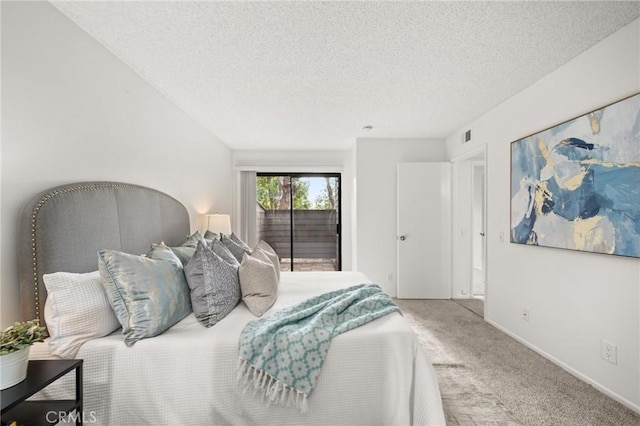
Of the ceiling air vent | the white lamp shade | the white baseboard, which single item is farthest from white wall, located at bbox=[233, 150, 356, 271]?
the white baseboard

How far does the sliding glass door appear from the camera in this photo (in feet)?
19.3

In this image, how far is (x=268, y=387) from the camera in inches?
59.8

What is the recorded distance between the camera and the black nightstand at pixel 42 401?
1.15m

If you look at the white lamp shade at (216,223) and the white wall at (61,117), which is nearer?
the white wall at (61,117)

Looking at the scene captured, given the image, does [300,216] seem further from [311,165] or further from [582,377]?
[582,377]

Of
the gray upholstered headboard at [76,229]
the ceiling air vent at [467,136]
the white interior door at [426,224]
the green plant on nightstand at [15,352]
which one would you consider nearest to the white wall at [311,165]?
the white interior door at [426,224]

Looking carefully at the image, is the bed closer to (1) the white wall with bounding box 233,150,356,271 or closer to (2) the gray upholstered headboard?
(2) the gray upholstered headboard

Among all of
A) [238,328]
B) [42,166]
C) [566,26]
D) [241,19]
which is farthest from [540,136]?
[42,166]

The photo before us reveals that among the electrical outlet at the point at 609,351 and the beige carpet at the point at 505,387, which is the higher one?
the electrical outlet at the point at 609,351

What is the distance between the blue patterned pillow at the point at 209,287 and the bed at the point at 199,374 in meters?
0.15

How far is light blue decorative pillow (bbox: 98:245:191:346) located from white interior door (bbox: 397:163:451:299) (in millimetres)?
3618

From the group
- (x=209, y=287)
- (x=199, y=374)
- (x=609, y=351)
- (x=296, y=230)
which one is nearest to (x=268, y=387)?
(x=199, y=374)

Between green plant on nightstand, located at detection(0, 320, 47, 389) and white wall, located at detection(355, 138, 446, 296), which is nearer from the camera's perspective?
green plant on nightstand, located at detection(0, 320, 47, 389)

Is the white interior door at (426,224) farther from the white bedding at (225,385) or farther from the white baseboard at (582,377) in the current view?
the white bedding at (225,385)
